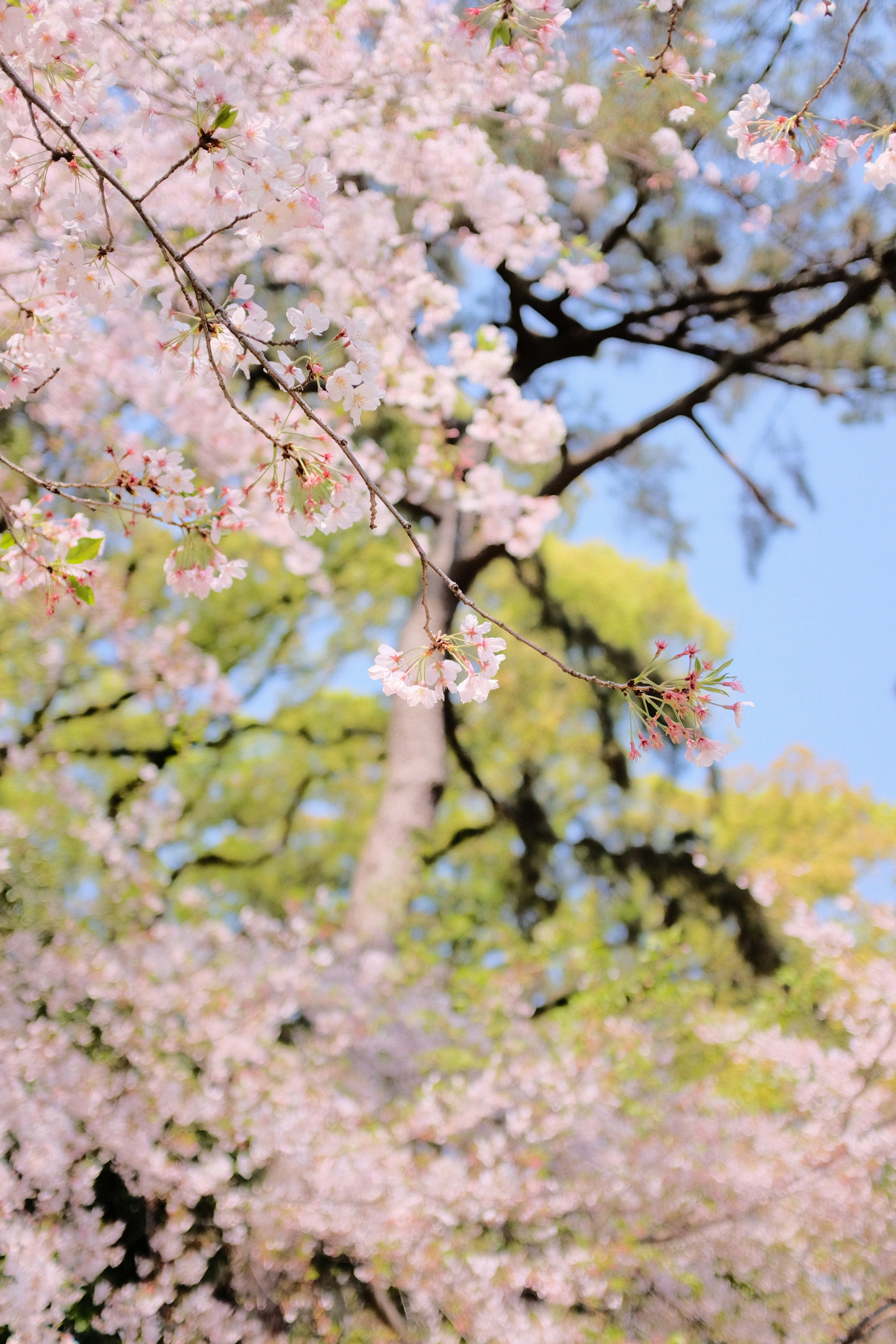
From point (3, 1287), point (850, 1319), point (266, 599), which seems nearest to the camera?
point (3, 1287)

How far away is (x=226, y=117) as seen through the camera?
4.36 feet

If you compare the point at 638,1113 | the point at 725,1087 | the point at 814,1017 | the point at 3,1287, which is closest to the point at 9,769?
the point at 3,1287

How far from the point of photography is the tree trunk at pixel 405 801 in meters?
6.35

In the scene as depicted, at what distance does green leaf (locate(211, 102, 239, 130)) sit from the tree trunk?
16.2ft

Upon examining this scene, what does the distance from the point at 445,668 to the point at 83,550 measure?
963 millimetres

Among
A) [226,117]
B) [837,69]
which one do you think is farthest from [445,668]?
[837,69]

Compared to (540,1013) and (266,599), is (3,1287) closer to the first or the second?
(540,1013)

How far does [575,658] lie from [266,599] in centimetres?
334

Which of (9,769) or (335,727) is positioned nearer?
(9,769)

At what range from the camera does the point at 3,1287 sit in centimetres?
308

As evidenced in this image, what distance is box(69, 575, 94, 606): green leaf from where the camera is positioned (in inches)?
75.7

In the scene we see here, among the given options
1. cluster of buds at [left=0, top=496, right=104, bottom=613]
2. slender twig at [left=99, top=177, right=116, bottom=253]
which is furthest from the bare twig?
slender twig at [left=99, top=177, right=116, bottom=253]

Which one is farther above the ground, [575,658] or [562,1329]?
[575,658]

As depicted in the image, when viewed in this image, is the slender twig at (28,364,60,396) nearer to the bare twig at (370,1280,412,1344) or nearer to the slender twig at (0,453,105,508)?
the slender twig at (0,453,105,508)
